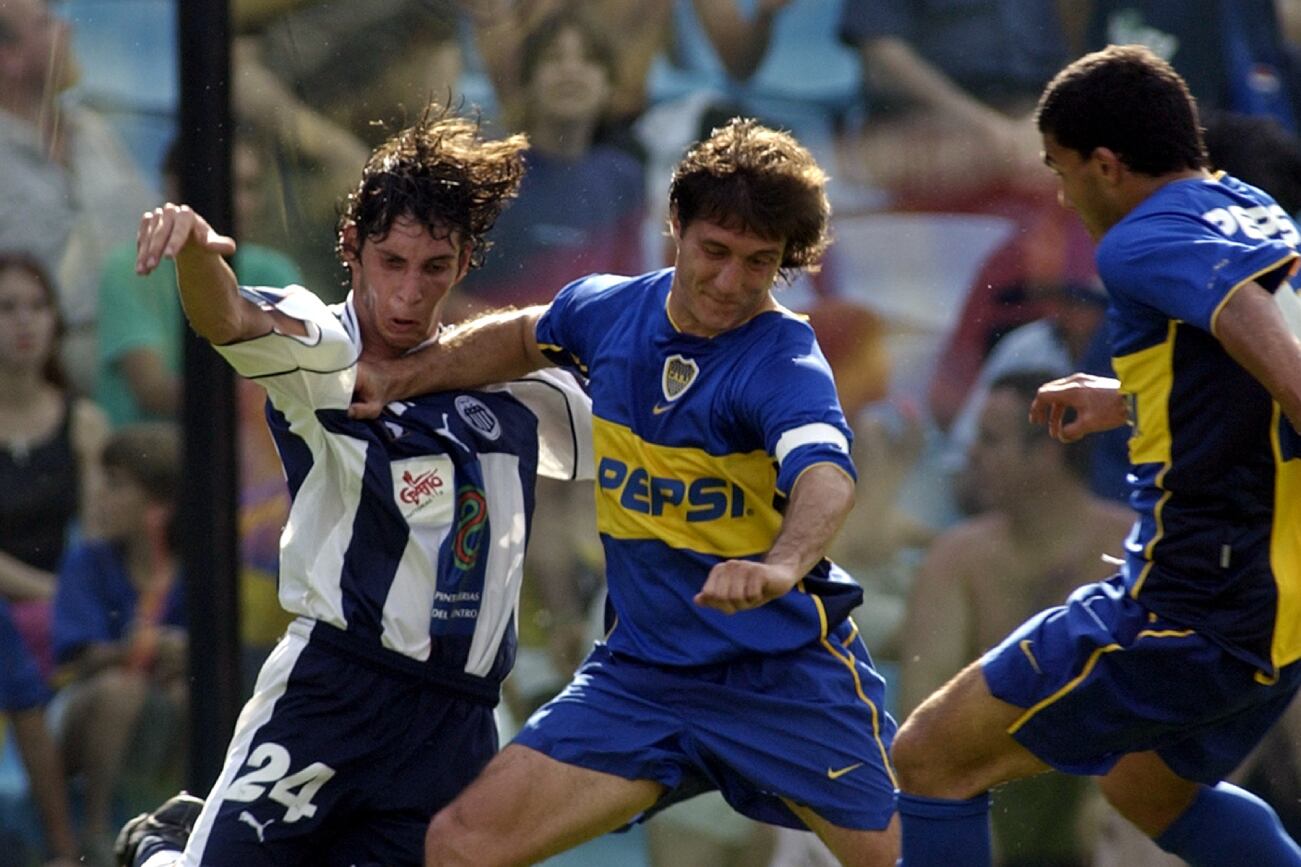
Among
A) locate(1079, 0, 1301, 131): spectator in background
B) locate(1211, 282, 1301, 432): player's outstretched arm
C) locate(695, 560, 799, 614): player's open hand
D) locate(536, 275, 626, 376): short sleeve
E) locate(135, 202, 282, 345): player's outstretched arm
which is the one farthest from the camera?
locate(1079, 0, 1301, 131): spectator in background

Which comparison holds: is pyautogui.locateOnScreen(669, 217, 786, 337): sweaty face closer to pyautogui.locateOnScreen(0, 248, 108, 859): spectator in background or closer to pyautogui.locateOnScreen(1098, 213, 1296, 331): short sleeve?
pyautogui.locateOnScreen(1098, 213, 1296, 331): short sleeve

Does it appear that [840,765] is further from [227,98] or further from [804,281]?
[227,98]

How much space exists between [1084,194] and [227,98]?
321 centimetres

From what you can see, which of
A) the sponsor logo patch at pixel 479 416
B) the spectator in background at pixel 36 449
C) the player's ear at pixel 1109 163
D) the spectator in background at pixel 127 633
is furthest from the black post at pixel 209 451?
the player's ear at pixel 1109 163

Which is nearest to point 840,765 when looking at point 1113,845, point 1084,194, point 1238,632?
point 1238,632

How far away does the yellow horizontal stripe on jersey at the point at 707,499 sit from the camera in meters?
3.45

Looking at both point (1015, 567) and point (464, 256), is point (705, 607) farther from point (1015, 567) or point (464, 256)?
point (1015, 567)

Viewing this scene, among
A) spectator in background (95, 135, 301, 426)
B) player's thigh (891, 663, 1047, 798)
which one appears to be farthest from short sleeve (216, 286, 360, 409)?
spectator in background (95, 135, 301, 426)

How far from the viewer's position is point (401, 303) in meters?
3.54

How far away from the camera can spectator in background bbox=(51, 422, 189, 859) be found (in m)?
5.96

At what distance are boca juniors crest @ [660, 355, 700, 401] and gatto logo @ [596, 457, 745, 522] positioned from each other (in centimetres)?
16

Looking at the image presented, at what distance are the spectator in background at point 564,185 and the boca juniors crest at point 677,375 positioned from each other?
6.73 feet

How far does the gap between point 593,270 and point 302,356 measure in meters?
2.25

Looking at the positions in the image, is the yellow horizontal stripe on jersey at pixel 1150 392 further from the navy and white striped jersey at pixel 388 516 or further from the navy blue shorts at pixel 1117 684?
the navy and white striped jersey at pixel 388 516
